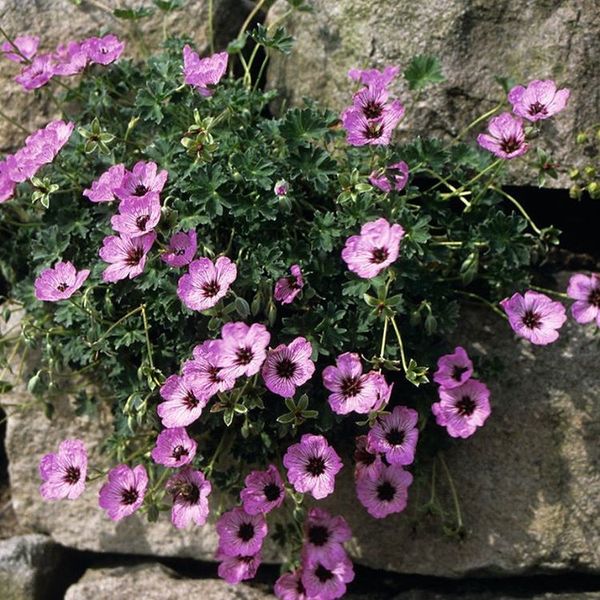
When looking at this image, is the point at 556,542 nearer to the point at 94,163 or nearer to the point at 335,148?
the point at 335,148

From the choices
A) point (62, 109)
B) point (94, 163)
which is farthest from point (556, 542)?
point (62, 109)

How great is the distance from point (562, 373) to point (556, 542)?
0.47 m

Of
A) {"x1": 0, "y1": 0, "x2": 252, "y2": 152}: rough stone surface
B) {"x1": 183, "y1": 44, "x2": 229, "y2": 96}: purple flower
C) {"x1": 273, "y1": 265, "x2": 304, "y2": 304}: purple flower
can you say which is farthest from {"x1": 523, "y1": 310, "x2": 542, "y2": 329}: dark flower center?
{"x1": 0, "y1": 0, "x2": 252, "y2": 152}: rough stone surface

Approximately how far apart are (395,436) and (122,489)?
2.48ft

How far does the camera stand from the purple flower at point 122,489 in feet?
8.19

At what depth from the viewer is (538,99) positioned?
253 centimetres

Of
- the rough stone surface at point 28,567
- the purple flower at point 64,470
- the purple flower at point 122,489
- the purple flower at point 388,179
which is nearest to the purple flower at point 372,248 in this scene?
the purple flower at point 388,179

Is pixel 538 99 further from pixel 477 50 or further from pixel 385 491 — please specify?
pixel 385 491

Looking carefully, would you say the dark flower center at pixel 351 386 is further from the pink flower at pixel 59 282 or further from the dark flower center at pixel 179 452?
the pink flower at pixel 59 282

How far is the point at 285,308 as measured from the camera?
256cm

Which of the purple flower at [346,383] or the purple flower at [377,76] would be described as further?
the purple flower at [377,76]

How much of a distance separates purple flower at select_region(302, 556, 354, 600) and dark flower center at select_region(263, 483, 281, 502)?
0.20 metres

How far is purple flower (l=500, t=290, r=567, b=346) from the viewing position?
2.45 meters

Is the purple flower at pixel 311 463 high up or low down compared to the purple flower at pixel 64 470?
down
